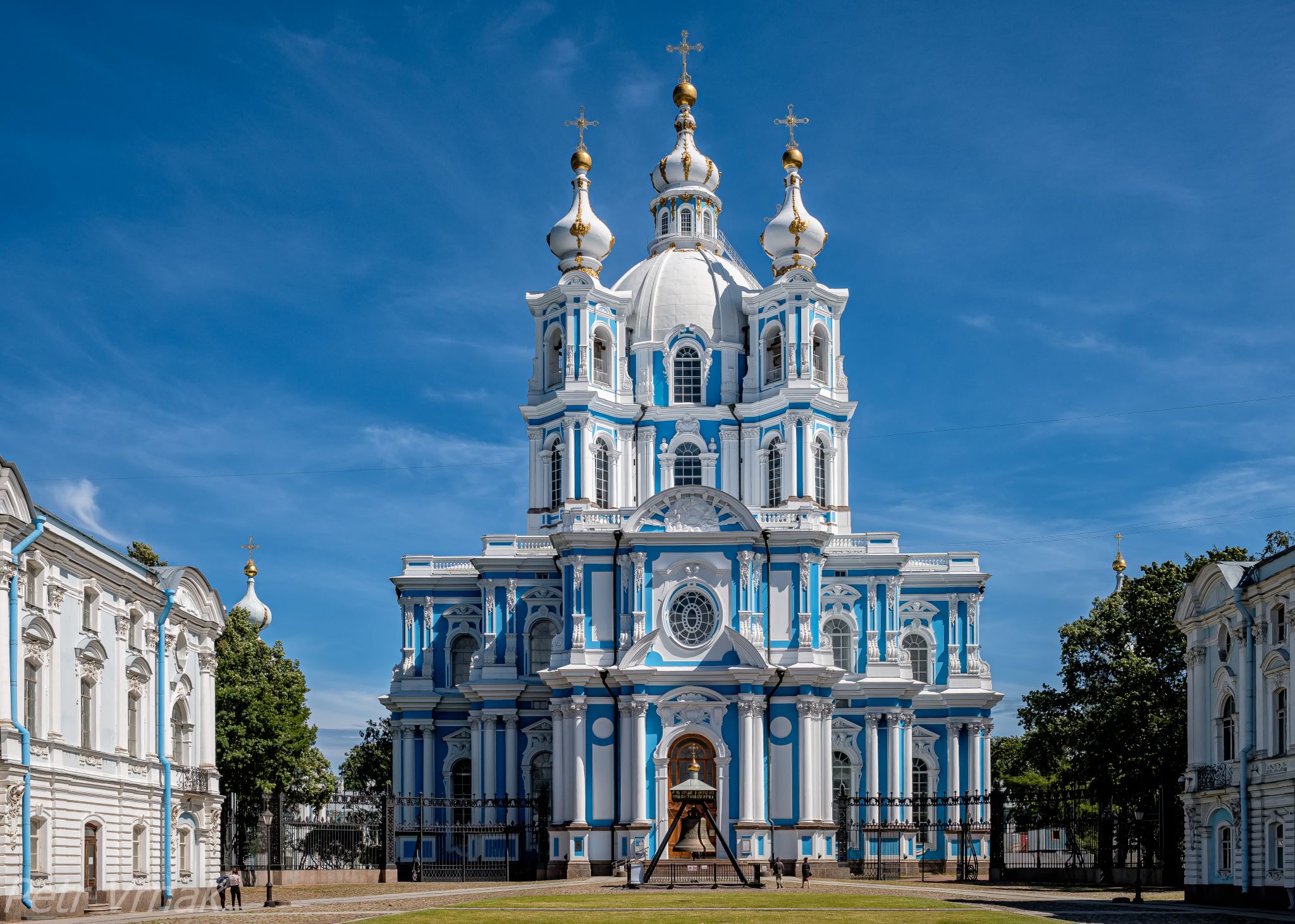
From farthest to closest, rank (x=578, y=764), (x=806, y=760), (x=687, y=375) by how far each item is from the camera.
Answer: (x=687, y=375) < (x=578, y=764) < (x=806, y=760)

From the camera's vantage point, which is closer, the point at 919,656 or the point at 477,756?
the point at 477,756

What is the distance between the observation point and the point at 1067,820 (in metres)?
Answer: 50.0

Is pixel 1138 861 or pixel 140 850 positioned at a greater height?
pixel 140 850

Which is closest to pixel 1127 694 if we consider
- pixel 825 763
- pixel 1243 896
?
pixel 825 763

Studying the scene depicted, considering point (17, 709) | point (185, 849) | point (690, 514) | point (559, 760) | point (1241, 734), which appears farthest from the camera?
point (690, 514)

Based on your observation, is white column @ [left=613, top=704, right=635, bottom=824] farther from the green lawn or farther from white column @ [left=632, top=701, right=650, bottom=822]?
the green lawn

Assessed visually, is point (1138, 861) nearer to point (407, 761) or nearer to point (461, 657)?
point (461, 657)

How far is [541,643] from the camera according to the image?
207 feet

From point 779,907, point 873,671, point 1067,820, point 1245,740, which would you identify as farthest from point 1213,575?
point 873,671

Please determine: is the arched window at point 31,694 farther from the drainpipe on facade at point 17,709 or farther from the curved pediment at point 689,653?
the curved pediment at point 689,653

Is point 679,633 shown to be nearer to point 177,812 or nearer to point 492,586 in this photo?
point 492,586

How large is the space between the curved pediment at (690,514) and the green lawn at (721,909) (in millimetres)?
15950

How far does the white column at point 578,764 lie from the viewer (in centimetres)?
5469

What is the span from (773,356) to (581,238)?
889 cm
